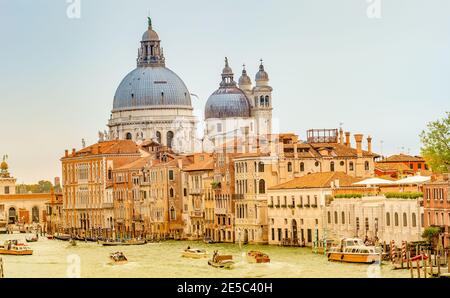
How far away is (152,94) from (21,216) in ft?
32.3

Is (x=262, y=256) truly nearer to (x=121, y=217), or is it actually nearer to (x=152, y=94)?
(x=121, y=217)

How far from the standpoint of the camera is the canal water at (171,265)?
2923 centimetres

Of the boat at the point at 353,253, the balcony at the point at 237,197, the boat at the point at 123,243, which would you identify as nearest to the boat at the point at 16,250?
the boat at the point at 123,243

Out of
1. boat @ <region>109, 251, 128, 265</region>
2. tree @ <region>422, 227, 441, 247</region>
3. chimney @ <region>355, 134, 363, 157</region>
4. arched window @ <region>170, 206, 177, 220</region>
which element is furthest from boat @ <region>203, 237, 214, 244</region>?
tree @ <region>422, 227, 441, 247</region>

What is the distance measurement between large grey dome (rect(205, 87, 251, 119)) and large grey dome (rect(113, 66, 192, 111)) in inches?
71.9

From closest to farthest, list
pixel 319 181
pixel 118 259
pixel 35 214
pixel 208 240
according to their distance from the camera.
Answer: pixel 118 259 < pixel 319 181 < pixel 208 240 < pixel 35 214

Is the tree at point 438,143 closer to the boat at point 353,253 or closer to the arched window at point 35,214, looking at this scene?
the boat at point 353,253

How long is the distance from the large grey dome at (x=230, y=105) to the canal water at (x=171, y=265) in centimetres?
2587

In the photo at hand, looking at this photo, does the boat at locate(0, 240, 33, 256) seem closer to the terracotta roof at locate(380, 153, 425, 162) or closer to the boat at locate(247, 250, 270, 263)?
the boat at locate(247, 250, 270, 263)

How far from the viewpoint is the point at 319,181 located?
126 feet

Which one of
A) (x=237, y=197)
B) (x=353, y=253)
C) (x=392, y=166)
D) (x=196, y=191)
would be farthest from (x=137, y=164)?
(x=353, y=253)

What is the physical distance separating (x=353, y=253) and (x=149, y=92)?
39468 mm

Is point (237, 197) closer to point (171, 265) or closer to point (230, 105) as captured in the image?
point (171, 265)
